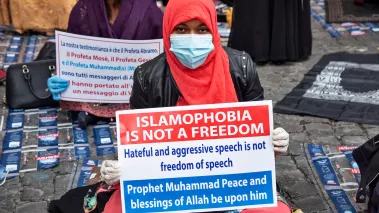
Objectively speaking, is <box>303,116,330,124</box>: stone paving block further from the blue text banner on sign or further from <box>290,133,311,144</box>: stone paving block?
the blue text banner on sign

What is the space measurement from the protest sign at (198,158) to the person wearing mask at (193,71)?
0.57 ft

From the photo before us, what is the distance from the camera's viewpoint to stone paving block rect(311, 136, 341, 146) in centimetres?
503

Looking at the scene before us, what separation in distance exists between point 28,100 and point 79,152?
990 millimetres

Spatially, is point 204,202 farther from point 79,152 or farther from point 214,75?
point 79,152

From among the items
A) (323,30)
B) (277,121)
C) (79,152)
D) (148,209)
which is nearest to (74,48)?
(79,152)

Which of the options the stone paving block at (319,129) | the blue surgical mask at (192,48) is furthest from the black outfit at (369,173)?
the blue surgical mask at (192,48)

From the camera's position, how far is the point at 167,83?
3383 mm

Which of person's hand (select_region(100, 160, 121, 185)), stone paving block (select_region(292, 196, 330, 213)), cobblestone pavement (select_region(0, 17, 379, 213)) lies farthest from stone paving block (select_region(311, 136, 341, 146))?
person's hand (select_region(100, 160, 121, 185))

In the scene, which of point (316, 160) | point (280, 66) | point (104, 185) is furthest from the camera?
point (280, 66)

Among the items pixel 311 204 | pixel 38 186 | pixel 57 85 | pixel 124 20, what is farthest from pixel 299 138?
pixel 38 186

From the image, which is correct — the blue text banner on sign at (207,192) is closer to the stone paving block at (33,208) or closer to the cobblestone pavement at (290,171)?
the cobblestone pavement at (290,171)

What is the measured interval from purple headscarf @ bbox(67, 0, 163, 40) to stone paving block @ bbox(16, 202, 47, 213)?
1.44 metres

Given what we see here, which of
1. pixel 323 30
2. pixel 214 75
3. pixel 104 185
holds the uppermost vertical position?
pixel 214 75

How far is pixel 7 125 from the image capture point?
5.41 metres
